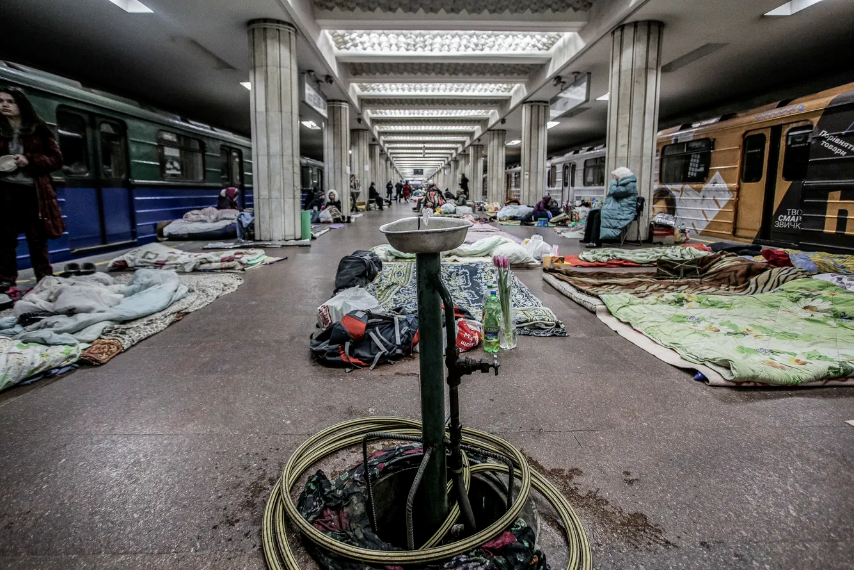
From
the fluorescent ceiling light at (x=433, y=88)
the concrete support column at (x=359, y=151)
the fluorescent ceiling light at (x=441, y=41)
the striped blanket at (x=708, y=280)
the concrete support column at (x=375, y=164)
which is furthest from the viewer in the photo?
the concrete support column at (x=375, y=164)

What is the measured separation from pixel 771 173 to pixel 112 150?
1203 cm

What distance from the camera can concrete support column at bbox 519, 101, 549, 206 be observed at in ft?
60.8

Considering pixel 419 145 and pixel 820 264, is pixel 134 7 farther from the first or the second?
pixel 419 145

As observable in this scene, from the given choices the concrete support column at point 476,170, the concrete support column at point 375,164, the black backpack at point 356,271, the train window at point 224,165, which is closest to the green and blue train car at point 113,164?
the train window at point 224,165

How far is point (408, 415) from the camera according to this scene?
8.38ft

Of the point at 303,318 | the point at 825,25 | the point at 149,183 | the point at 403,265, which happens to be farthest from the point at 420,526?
the point at 825,25

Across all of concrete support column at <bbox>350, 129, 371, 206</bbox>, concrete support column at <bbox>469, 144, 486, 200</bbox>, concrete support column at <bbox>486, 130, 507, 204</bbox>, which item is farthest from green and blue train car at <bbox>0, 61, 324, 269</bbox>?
concrete support column at <bbox>469, 144, 486, 200</bbox>

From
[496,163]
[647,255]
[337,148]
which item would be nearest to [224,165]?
[337,148]

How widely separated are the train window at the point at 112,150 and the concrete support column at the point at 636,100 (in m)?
9.35

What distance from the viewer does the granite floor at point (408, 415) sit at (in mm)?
1642

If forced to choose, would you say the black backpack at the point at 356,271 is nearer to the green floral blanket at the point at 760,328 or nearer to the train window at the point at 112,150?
the green floral blanket at the point at 760,328

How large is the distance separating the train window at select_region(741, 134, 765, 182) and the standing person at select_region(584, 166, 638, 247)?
219cm

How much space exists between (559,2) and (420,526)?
11.2 meters

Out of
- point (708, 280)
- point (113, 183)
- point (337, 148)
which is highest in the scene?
point (337, 148)
